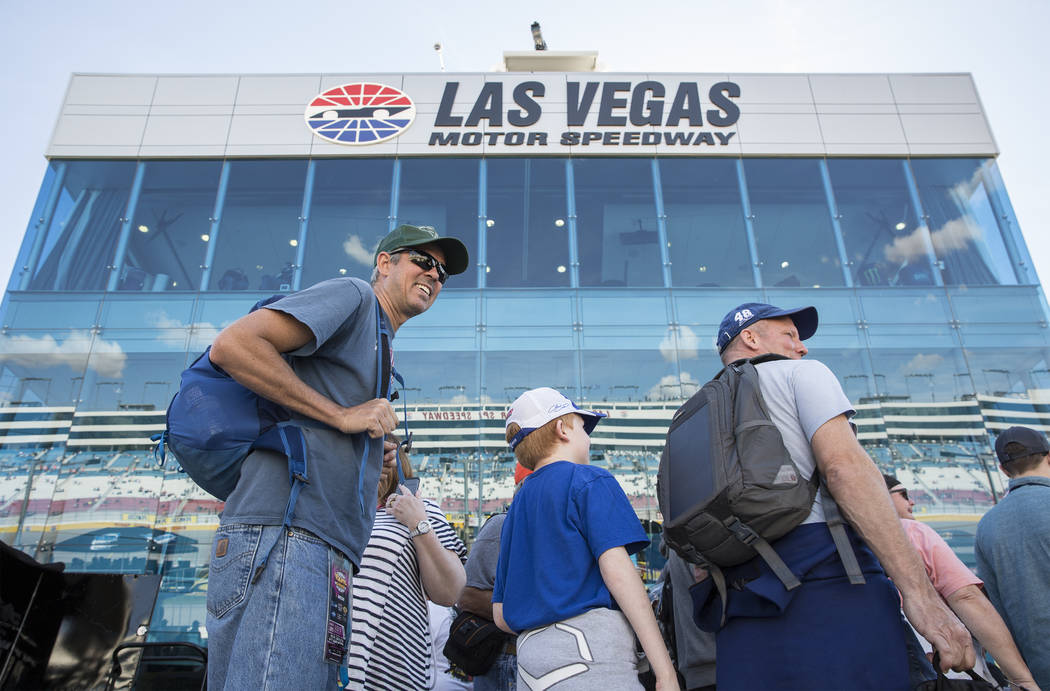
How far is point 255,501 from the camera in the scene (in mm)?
1786

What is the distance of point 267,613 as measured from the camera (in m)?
1.64

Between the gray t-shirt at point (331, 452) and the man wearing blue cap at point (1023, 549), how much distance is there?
380cm

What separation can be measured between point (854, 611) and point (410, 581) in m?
2.05

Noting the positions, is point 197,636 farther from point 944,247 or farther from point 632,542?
point 944,247

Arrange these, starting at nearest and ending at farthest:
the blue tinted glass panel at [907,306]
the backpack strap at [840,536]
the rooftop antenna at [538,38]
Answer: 1. the backpack strap at [840,536]
2. the blue tinted glass panel at [907,306]
3. the rooftop antenna at [538,38]

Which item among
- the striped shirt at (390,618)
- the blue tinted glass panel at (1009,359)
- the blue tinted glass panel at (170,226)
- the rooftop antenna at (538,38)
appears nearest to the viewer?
the striped shirt at (390,618)

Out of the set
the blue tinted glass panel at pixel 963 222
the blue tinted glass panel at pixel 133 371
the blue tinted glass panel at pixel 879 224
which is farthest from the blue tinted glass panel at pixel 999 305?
the blue tinted glass panel at pixel 133 371

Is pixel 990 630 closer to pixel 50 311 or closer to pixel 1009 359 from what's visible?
pixel 1009 359

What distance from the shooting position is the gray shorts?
2074mm

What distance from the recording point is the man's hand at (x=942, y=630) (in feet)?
5.86

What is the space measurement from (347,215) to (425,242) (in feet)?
30.7

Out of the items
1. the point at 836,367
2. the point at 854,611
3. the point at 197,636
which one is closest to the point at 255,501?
the point at 854,611

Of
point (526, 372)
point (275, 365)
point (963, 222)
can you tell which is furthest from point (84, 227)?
point (963, 222)

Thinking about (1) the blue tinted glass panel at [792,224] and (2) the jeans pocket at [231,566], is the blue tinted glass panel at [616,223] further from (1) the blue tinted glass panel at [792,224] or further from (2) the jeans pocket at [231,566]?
(2) the jeans pocket at [231,566]
